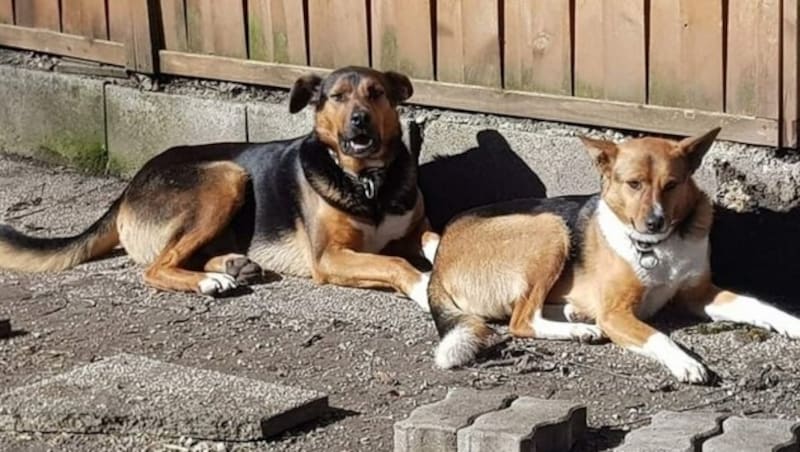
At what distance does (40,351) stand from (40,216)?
2.32 metres

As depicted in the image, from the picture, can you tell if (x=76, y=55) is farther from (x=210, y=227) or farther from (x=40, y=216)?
(x=210, y=227)

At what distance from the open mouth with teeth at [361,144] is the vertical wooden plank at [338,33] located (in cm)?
84

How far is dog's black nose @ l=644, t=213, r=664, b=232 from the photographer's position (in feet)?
22.0

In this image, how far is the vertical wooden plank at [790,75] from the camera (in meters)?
7.02

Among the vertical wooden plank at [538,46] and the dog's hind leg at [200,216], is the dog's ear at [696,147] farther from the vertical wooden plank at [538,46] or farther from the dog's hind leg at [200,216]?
the dog's hind leg at [200,216]

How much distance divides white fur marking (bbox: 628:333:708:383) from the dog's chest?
342mm

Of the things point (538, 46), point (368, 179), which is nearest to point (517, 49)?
point (538, 46)

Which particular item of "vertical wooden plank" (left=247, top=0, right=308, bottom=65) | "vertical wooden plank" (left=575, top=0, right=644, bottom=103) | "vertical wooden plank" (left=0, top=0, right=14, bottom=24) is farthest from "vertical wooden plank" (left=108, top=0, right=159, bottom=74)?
"vertical wooden plank" (left=575, top=0, right=644, bottom=103)

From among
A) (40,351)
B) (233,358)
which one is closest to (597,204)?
(233,358)

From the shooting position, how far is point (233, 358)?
6879mm

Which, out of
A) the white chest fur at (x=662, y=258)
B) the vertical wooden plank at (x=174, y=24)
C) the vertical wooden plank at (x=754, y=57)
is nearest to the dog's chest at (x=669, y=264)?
the white chest fur at (x=662, y=258)

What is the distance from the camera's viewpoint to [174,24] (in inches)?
372

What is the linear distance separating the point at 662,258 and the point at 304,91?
82.5 inches

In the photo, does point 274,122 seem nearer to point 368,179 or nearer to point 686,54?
point 368,179
